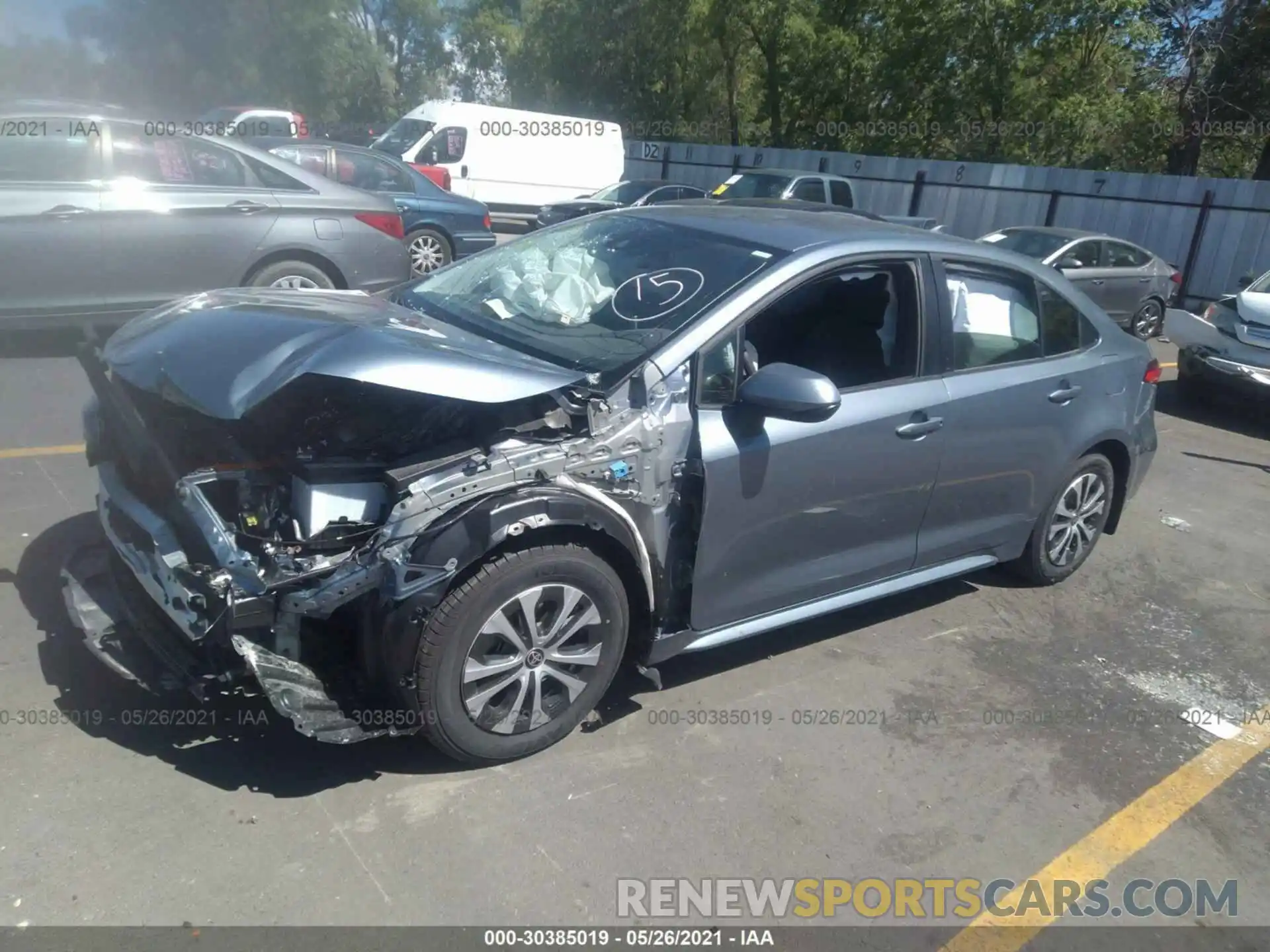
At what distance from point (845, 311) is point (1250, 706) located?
2.40 meters

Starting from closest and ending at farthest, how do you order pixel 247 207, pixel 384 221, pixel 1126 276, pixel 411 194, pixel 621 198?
pixel 247 207 < pixel 384 221 < pixel 411 194 < pixel 1126 276 < pixel 621 198

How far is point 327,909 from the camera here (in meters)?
2.68

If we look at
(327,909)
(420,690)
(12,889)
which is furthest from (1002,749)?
(12,889)

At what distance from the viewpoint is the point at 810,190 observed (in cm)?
1655

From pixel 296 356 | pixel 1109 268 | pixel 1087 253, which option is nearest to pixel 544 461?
pixel 296 356

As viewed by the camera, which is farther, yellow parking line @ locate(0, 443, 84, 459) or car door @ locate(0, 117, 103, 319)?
car door @ locate(0, 117, 103, 319)

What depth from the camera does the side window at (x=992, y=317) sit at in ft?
14.0

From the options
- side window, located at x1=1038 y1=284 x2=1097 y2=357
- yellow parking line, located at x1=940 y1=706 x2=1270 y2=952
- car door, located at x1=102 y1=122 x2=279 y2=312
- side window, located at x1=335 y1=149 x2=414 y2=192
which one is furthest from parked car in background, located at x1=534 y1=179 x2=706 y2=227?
yellow parking line, located at x1=940 y1=706 x2=1270 y2=952

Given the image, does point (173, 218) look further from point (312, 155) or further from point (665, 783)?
point (665, 783)

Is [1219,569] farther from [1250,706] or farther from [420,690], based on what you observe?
[420,690]

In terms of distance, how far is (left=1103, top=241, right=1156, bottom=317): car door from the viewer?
13.6 m

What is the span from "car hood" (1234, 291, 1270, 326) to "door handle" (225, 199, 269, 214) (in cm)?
842

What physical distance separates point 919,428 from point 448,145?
18.5 metres

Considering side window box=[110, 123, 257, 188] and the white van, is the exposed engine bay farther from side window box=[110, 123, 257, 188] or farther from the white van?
the white van
